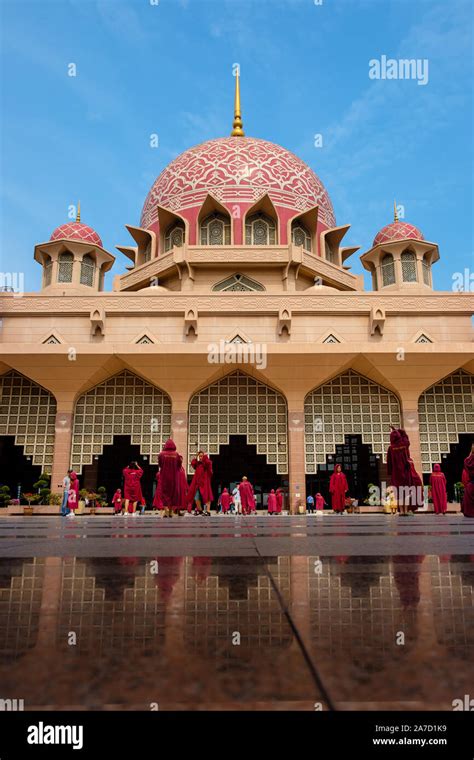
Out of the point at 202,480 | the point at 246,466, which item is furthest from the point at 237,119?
the point at 202,480

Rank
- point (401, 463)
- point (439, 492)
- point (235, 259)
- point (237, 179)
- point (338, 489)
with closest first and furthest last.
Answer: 1. point (401, 463)
2. point (439, 492)
3. point (338, 489)
4. point (235, 259)
5. point (237, 179)

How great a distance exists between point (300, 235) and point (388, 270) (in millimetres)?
3872

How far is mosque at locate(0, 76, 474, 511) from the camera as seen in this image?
51.4ft

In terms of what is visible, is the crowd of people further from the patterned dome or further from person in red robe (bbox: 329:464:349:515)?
the patterned dome

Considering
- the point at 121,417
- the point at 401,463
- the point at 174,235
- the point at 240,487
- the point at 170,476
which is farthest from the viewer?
the point at 174,235

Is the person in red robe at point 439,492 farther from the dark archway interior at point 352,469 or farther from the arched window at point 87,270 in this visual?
the arched window at point 87,270

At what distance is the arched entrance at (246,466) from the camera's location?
2021 centimetres

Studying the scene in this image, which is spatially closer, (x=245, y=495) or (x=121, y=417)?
(x=245, y=495)

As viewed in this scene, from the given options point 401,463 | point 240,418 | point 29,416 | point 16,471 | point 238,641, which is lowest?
point 238,641

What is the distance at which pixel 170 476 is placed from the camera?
29.1ft

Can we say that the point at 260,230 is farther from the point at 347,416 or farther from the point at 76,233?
the point at 347,416

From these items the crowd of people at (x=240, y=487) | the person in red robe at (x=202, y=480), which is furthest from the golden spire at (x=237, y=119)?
the person in red robe at (x=202, y=480)

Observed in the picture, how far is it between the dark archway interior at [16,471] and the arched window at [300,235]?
12.8 meters

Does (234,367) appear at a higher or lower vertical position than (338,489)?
higher
